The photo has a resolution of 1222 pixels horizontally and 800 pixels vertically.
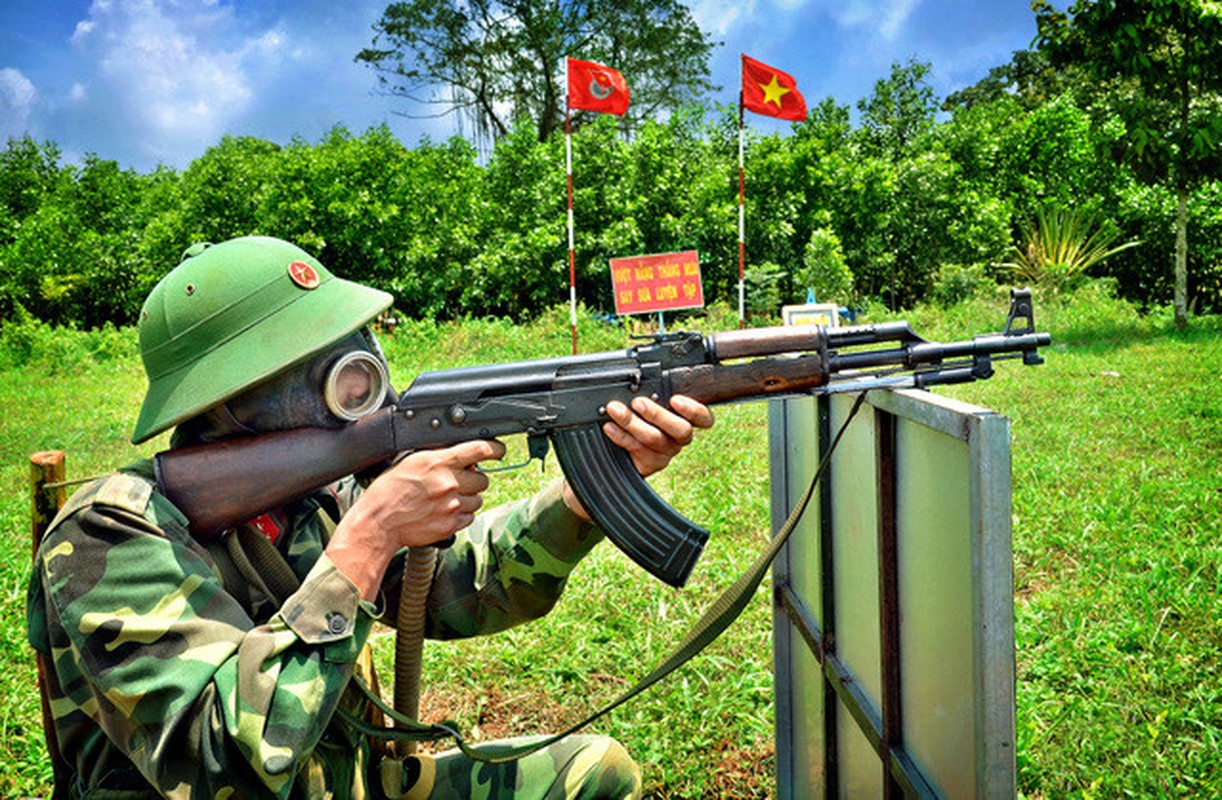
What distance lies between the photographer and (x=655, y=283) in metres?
11.4

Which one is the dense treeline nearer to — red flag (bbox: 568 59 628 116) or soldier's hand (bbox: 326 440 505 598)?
red flag (bbox: 568 59 628 116)

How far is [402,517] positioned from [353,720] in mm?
478

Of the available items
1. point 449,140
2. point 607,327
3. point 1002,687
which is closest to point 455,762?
point 1002,687

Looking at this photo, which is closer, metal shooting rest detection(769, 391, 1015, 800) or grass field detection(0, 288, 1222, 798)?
metal shooting rest detection(769, 391, 1015, 800)

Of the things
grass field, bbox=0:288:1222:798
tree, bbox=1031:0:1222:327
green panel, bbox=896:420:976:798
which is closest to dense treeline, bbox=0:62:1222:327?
tree, bbox=1031:0:1222:327

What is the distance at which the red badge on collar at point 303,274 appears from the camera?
1.94m

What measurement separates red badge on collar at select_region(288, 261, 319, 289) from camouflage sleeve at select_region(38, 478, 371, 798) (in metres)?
0.62

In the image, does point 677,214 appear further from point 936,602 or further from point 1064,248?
point 936,602

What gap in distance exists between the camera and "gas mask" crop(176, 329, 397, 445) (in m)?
1.88

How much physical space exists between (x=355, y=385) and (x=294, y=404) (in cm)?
15

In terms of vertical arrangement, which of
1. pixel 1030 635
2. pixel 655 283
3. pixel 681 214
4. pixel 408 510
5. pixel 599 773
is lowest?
pixel 1030 635

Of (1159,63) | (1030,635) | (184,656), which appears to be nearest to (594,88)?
(1159,63)

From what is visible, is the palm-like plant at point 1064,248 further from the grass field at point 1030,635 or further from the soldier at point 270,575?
the soldier at point 270,575

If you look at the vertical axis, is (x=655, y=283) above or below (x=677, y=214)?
below
